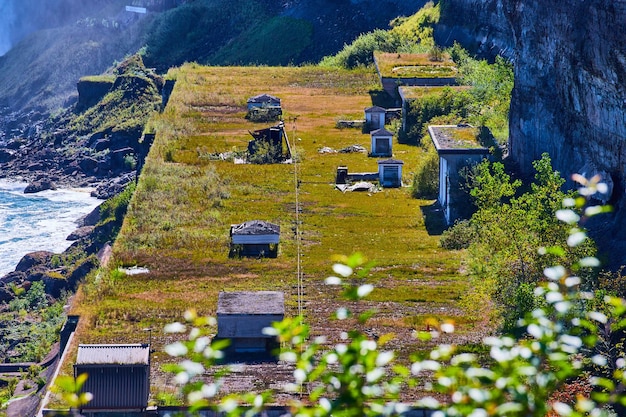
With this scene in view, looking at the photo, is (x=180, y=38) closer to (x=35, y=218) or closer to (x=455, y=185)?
(x=35, y=218)

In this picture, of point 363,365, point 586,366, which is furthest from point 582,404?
point 586,366

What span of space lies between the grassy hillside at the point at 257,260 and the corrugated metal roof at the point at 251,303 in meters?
1.34

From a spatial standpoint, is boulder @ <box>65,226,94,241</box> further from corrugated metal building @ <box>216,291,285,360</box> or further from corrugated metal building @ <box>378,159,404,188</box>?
corrugated metal building @ <box>216,291,285,360</box>

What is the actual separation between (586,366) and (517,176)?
1374 cm

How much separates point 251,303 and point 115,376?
4.05 meters

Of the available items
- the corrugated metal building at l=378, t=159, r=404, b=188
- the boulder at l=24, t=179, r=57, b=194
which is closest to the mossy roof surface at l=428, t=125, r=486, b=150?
the corrugated metal building at l=378, t=159, r=404, b=188

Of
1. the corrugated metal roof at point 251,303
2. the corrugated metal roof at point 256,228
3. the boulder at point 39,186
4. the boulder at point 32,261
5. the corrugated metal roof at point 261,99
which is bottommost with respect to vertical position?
the boulder at point 39,186

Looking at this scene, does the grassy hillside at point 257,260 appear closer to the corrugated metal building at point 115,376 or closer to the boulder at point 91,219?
the corrugated metal building at point 115,376

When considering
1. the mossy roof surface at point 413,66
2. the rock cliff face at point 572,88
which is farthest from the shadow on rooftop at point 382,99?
the rock cliff face at point 572,88

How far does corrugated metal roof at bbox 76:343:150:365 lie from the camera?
24328mm

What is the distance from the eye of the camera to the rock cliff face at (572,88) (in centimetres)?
2930

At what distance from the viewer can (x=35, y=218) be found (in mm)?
62031

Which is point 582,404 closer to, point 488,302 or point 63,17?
point 488,302

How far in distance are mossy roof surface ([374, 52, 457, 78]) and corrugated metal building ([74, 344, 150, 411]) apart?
1340 inches
